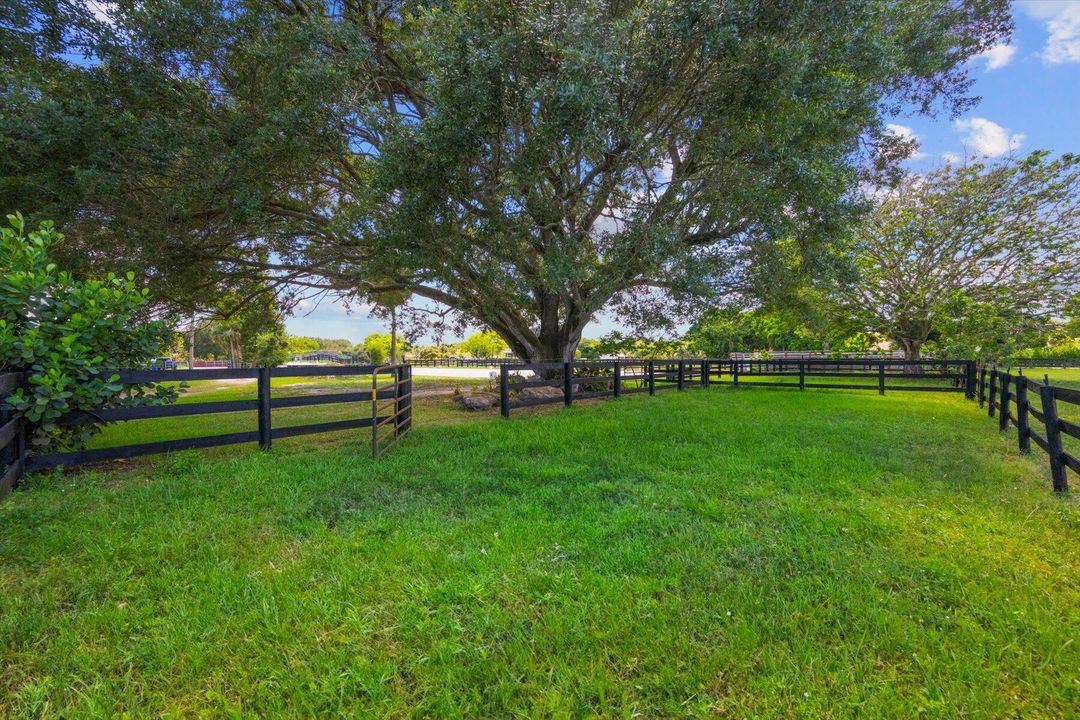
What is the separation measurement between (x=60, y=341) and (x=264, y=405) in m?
2.00

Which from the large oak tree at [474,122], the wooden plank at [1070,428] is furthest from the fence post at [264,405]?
the wooden plank at [1070,428]

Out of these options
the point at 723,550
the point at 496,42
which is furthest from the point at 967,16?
the point at 723,550

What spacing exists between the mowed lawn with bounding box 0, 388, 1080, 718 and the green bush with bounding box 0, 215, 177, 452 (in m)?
0.71

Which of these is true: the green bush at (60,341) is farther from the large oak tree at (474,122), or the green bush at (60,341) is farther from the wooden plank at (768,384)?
the wooden plank at (768,384)

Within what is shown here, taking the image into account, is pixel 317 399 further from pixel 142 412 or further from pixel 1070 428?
pixel 1070 428

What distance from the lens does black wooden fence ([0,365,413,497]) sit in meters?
3.84

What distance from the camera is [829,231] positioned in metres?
8.41

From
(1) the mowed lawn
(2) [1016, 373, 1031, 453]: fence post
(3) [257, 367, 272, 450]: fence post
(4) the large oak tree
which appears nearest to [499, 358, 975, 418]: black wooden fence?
(4) the large oak tree

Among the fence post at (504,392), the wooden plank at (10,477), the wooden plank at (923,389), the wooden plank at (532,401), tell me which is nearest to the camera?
the wooden plank at (10,477)

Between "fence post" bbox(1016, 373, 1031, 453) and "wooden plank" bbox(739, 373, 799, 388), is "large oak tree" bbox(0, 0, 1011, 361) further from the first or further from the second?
"wooden plank" bbox(739, 373, 799, 388)

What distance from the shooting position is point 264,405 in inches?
226

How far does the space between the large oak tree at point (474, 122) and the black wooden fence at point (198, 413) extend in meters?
2.76

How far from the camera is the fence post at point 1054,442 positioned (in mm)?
4027

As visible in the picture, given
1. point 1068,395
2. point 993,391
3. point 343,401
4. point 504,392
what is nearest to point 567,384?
point 504,392
